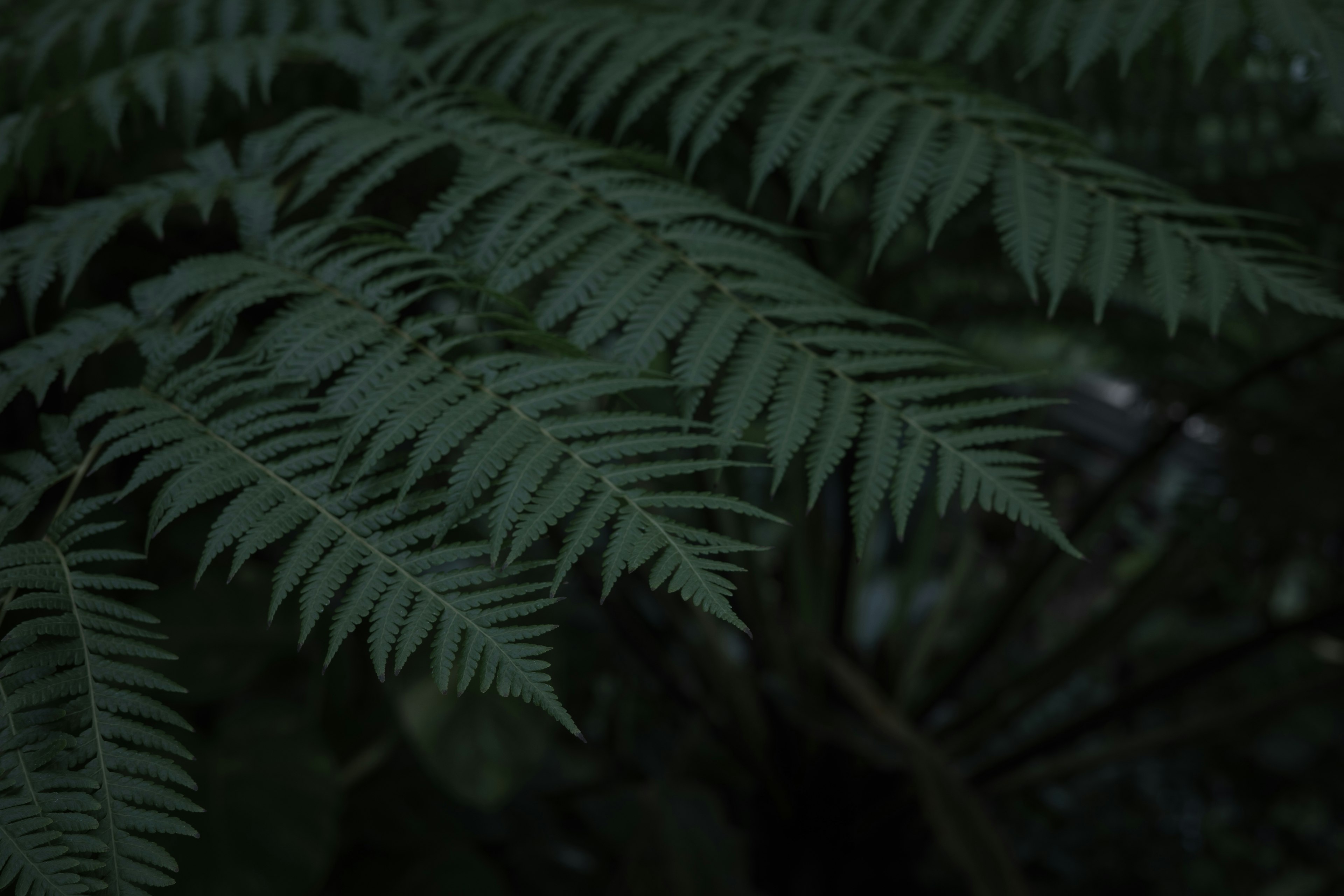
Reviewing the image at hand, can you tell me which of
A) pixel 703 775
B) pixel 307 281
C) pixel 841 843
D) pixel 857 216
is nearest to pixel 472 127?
pixel 307 281

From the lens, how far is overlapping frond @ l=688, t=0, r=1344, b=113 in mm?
644

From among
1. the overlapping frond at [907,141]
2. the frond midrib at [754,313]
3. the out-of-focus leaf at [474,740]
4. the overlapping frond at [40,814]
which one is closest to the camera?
the overlapping frond at [40,814]

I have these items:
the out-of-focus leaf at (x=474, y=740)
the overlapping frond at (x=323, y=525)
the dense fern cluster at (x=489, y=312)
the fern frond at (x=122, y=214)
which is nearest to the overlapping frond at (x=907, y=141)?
the dense fern cluster at (x=489, y=312)

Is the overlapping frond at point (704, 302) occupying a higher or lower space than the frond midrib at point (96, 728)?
higher

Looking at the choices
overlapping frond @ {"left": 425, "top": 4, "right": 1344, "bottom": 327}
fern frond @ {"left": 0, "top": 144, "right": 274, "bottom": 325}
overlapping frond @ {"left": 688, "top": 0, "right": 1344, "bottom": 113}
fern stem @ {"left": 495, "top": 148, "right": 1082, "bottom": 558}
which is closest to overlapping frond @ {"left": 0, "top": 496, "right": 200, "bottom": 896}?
fern frond @ {"left": 0, "top": 144, "right": 274, "bottom": 325}

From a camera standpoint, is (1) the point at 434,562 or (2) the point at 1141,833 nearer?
(1) the point at 434,562

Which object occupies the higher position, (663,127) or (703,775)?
(663,127)

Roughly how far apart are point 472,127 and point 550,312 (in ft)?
0.78

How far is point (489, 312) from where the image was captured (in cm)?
57

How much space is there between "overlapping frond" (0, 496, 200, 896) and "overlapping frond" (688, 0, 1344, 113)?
29.4 inches

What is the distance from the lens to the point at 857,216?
1.32 m

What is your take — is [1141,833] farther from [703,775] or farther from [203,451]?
[203,451]

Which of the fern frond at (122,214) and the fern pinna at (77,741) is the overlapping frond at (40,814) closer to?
the fern pinna at (77,741)

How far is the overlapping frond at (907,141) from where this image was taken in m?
0.60
